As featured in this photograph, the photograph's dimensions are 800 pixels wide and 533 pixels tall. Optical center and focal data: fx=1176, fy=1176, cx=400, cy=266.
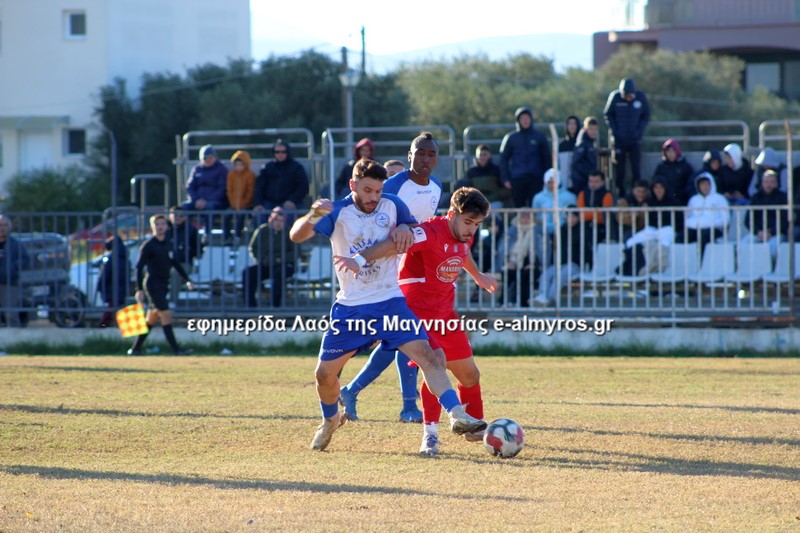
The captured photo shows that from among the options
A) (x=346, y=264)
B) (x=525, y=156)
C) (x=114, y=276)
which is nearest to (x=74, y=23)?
(x=114, y=276)

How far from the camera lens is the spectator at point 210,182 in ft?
59.2

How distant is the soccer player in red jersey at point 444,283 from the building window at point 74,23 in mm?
47657

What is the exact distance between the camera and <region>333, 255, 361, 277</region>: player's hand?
291 inches

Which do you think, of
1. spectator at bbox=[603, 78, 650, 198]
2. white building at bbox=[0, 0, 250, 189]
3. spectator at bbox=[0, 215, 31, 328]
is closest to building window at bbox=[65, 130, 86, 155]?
white building at bbox=[0, 0, 250, 189]

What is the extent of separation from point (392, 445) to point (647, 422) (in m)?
2.20

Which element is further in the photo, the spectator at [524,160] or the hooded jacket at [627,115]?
the hooded jacket at [627,115]

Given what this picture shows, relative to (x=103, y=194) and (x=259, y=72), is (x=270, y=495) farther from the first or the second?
(x=259, y=72)

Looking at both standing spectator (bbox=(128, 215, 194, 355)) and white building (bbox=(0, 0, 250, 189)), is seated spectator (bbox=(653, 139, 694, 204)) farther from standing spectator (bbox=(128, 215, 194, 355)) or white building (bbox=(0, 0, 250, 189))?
white building (bbox=(0, 0, 250, 189))

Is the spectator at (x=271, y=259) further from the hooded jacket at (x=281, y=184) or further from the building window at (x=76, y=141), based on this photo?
the building window at (x=76, y=141)

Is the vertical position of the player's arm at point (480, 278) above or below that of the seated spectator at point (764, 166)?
below

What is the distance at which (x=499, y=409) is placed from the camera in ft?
32.3

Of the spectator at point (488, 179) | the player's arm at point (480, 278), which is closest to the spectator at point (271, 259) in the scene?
the spectator at point (488, 179)

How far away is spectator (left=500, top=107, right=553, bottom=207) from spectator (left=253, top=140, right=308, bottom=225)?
119 inches

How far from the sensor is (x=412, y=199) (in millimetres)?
9078
